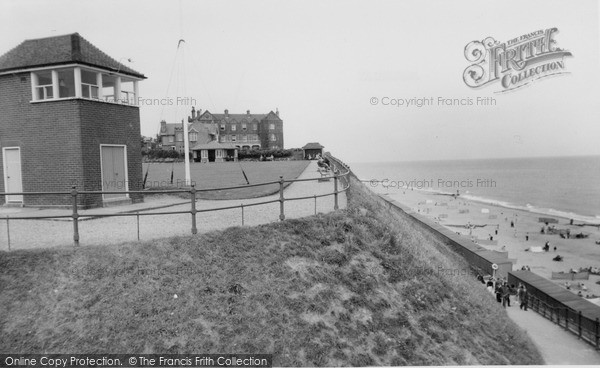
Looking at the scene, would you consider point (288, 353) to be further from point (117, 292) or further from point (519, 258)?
point (519, 258)

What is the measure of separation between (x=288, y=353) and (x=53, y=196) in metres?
11.7

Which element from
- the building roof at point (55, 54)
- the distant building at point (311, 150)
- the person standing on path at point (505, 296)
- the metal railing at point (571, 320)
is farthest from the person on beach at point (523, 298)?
the distant building at point (311, 150)

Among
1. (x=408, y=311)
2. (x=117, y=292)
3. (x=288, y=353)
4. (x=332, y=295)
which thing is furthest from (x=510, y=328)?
(x=117, y=292)

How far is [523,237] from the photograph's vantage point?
4222 cm

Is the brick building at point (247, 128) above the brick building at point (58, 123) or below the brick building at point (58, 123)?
above

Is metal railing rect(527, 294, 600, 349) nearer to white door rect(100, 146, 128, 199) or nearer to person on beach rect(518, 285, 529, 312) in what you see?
person on beach rect(518, 285, 529, 312)

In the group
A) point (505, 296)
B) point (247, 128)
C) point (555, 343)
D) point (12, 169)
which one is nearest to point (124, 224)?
point (12, 169)

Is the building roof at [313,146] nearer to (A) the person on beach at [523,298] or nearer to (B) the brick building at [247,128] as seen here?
(B) the brick building at [247,128]

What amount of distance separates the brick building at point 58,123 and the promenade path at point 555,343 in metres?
15.4

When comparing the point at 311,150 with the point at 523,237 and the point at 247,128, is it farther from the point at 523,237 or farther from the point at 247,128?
the point at 523,237

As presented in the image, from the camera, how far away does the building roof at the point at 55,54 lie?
14.3 m

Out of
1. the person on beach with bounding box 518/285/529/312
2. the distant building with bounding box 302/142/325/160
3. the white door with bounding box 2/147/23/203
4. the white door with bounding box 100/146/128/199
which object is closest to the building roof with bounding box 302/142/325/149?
the distant building with bounding box 302/142/325/160

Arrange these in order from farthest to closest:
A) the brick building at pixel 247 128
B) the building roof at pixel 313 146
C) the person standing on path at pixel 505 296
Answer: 1. the brick building at pixel 247 128
2. the building roof at pixel 313 146
3. the person standing on path at pixel 505 296

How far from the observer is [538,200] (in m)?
69.7
